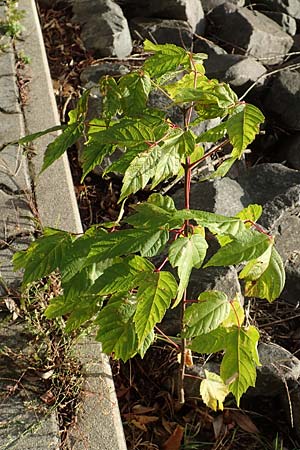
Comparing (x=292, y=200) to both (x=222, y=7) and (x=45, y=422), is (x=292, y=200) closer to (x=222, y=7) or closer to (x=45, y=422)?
(x=45, y=422)

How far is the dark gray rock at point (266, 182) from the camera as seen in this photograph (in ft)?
10.7

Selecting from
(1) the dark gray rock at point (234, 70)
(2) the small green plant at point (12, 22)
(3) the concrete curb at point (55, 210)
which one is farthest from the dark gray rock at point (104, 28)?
(1) the dark gray rock at point (234, 70)

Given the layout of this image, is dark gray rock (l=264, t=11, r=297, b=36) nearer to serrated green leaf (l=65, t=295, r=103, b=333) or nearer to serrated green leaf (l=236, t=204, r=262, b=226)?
serrated green leaf (l=236, t=204, r=262, b=226)

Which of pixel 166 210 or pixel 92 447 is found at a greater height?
pixel 166 210

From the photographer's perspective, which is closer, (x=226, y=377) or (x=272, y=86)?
(x=226, y=377)

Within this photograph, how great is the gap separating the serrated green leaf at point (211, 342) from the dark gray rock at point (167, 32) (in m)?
2.76

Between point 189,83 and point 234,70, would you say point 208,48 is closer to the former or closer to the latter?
point 234,70

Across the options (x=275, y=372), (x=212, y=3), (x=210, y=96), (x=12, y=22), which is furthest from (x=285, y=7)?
(x=210, y=96)

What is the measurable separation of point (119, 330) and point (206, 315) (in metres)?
0.25

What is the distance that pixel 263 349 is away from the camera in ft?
9.07

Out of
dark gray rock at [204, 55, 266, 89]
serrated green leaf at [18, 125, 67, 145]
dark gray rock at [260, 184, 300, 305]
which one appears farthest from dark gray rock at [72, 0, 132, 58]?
serrated green leaf at [18, 125, 67, 145]

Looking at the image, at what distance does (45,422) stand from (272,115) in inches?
98.0

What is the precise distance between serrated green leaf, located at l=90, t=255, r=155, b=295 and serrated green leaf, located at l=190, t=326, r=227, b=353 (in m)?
0.29

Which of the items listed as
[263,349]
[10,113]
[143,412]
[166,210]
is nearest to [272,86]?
[10,113]
